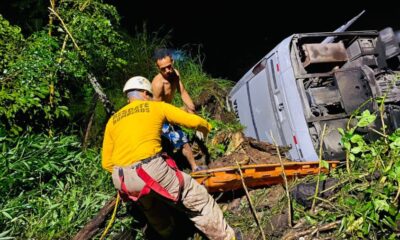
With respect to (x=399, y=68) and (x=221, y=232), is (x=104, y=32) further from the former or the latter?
(x=399, y=68)

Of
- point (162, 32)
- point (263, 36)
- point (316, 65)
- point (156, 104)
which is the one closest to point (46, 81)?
point (156, 104)

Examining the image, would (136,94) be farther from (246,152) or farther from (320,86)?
(320,86)

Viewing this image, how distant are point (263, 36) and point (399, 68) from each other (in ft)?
13.1

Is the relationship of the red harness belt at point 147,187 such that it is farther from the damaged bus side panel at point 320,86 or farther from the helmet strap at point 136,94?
the damaged bus side panel at point 320,86

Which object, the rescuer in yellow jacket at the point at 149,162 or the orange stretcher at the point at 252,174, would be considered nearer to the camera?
the rescuer in yellow jacket at the point at 149,162

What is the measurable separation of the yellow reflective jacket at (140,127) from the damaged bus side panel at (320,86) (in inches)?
51.8

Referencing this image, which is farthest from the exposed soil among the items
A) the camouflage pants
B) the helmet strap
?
the helmet strap

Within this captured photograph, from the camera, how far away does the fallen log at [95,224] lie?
3.32 metres

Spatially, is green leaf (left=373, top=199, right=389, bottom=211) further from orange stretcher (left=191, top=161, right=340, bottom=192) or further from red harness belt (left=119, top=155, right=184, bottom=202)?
red harness belt (left=119, top=155, right=184, bottom=202)

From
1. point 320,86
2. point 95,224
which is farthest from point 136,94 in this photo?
point 320,86

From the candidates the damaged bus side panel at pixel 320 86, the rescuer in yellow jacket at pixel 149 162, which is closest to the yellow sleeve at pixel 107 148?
the rescuer in yellow jacket at pixel 149 162

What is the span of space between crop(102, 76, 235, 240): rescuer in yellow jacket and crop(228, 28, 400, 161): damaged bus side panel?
124 cm

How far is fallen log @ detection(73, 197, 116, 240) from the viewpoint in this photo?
332 cm

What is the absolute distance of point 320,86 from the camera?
447cm
